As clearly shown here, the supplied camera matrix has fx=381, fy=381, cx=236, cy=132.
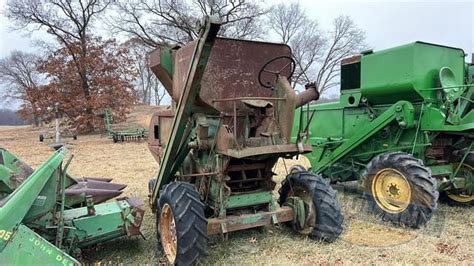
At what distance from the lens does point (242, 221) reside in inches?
151

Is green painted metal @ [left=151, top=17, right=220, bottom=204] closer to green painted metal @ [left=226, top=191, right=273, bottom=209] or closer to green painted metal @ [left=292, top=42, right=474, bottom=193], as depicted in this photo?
green painted metal @ [left=226, top=191, right=273, bottom=209]

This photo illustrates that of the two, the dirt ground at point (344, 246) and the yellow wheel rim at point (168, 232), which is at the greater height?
the yellow wheel rim at point (168, 232)

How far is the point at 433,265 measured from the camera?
3.69 metres

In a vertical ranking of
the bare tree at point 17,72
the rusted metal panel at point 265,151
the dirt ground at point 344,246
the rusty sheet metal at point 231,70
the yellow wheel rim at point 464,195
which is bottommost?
the dirt ground at point 344,246

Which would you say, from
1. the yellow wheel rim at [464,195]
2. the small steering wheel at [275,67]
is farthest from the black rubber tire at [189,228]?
the yellow wheel rim at [464,195]

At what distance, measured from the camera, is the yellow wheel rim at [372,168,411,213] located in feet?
16.2

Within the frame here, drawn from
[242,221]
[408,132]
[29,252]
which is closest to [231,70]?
[242,221]

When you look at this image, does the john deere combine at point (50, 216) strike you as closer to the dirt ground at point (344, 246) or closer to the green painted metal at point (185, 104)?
the dirt ground at point (344, 246)

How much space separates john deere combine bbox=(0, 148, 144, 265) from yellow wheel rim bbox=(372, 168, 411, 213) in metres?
3.29

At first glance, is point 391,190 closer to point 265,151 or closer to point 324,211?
point 324,211

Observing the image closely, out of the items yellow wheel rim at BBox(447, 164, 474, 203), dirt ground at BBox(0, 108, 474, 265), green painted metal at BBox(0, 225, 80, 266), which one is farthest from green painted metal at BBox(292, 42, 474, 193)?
green painted metal at BBox(0, 225, 80, 266)

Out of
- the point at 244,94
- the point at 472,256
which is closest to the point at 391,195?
the point at 472,256

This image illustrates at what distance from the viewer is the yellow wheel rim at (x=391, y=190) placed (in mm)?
4945

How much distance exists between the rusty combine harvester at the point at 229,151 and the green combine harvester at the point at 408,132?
0.78 meters
